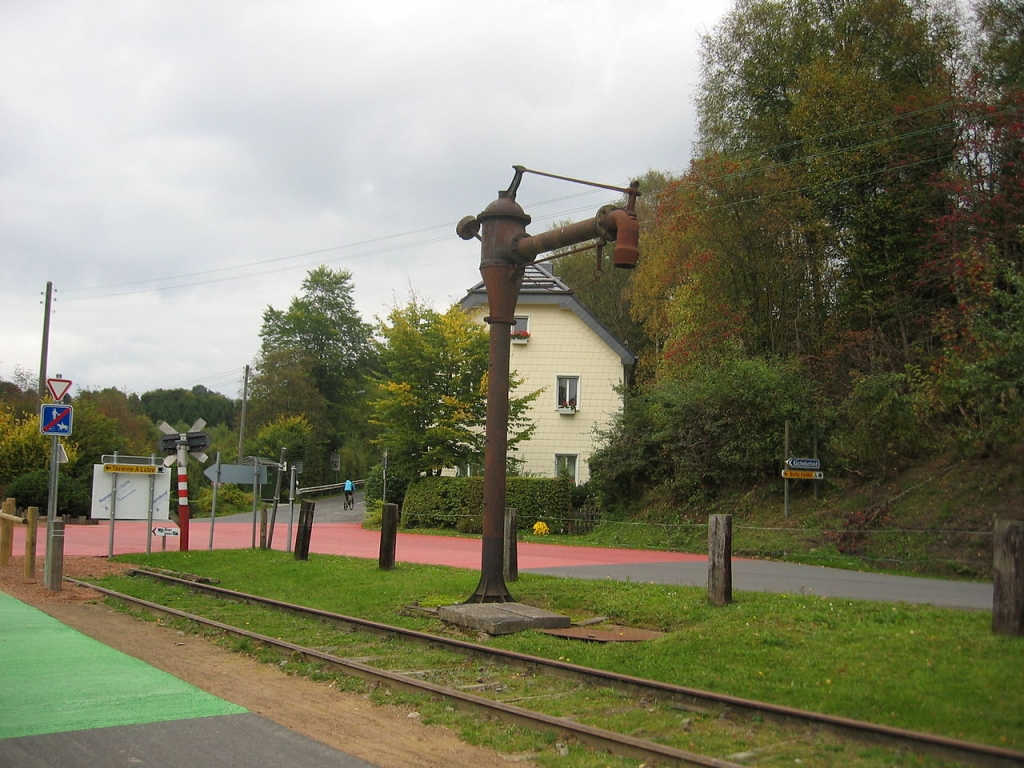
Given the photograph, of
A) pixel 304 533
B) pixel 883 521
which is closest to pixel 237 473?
pixel 304 533

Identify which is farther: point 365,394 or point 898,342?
point 365,394

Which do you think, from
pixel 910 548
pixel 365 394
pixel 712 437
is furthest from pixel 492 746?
pixel 365 394

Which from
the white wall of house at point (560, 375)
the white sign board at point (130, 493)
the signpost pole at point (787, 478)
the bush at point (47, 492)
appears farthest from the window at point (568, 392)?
the white sign board at point (130, 493)

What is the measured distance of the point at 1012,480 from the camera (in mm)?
20750

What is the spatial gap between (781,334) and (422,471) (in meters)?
13.9

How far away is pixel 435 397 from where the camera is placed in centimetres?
3584

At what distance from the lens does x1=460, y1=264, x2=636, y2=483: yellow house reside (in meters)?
40.1

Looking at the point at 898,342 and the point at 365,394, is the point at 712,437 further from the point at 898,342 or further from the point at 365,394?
the point at 365,394

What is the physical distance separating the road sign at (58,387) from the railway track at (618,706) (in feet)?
23.6

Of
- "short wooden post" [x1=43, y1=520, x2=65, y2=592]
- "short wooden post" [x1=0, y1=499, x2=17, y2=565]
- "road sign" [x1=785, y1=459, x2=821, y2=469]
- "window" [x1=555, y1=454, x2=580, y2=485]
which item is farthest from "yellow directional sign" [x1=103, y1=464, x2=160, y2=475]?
"window" [x1=555, y1=454, x2=580, y2=485]

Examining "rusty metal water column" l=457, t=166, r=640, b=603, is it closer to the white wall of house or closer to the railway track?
the railway track

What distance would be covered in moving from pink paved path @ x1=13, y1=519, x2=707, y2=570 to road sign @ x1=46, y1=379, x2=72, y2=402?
638cm

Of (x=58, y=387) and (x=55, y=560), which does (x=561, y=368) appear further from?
(x=55, y=560)

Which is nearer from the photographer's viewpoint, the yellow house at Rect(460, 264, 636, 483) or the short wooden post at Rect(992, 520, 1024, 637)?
the short wooden post at Rect(992, 520, 1024, 637)
